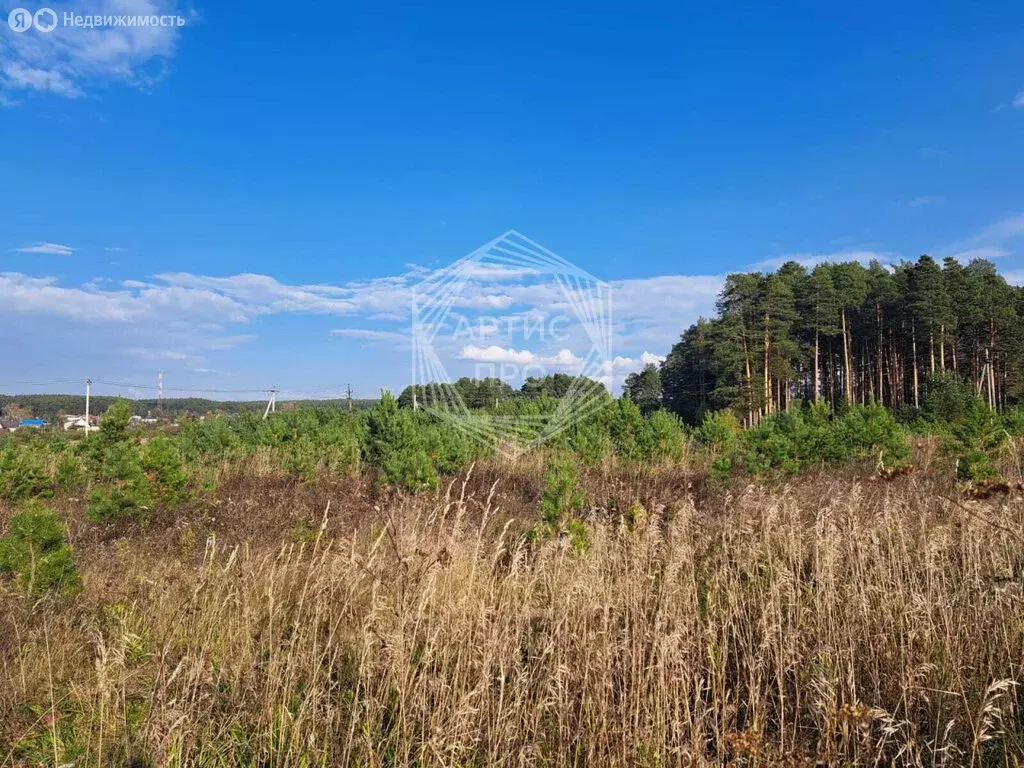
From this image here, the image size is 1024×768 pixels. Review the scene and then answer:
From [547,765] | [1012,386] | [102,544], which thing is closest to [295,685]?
[547,765]

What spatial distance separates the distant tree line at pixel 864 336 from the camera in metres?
38.3

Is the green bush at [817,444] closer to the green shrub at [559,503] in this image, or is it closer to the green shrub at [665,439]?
the green shrub at [665,439]

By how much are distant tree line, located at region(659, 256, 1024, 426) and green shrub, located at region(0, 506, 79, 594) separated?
37.9 m

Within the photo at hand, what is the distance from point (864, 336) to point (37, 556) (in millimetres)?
52146

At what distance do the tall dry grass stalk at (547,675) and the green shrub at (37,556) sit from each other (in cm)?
29

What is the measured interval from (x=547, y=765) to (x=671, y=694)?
2.00 feet

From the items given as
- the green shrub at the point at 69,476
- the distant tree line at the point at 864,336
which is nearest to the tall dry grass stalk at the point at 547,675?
the green shrub at the point at 69,476

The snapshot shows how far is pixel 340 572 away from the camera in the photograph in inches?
138

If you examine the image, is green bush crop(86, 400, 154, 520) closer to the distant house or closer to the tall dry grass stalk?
the tall dry grass stalk

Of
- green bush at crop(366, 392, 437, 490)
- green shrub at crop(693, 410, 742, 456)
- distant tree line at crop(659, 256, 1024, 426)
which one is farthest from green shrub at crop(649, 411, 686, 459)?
distant tree line at crop(659, 256, 1024, 426)

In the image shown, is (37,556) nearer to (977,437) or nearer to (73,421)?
(977,437)

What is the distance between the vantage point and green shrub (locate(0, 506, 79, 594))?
14.1ft

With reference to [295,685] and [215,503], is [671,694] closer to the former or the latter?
[295,685]

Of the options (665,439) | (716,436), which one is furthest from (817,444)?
(716,436)
